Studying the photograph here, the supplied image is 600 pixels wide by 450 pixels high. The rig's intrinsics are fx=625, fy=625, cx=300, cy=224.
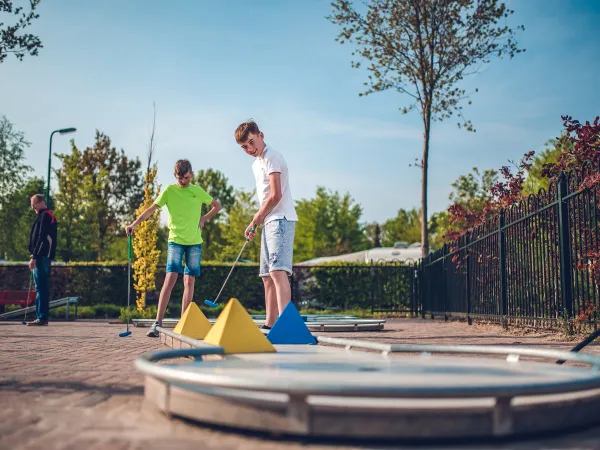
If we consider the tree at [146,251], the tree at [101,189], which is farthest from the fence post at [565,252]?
the tree at [101,189]

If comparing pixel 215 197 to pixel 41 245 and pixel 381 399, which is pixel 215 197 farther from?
pixel 381 399

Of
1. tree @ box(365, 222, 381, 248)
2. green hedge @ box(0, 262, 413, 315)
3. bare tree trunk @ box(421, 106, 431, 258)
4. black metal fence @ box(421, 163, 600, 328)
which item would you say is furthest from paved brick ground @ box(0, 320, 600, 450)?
tree @ box(365, 222, 381, 248)

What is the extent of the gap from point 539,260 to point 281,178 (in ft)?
12.6

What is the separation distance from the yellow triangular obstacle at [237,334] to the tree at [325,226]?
4334 cm

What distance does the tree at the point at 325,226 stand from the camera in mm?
47875

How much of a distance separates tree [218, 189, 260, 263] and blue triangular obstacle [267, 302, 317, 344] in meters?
36.3

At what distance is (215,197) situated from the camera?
48.1 metres

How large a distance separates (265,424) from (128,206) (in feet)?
126

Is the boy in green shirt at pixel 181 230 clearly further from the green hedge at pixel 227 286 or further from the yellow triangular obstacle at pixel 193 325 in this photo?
the green hedge at pixel 227 286

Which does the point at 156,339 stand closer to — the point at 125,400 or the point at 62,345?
the point at 62,345

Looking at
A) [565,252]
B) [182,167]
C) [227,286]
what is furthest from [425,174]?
[182,167]

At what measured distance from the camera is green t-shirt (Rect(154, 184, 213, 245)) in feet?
24.8

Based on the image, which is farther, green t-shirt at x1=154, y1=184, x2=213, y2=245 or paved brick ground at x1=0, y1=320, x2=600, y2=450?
green t-shirt at x1=154, y1=184, x2=213, y2=245

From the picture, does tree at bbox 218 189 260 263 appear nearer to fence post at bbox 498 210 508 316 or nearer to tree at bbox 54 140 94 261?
tree at bbox 54 140 94 261
